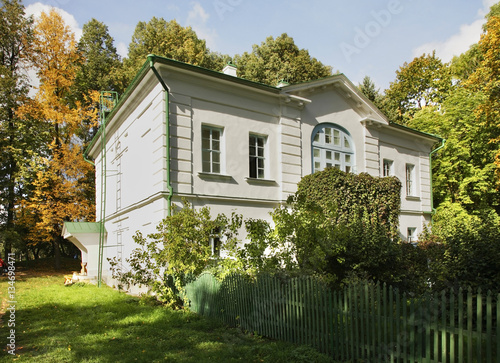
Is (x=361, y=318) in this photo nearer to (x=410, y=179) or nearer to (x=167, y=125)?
(x=167, y=125)

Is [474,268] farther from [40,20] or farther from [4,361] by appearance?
[40,20]

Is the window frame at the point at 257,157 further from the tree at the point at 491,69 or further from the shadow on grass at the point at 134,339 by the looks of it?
the tree at the point at 491,69

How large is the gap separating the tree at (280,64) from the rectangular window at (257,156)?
20.0 meters

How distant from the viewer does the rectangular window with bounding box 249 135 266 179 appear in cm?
1367

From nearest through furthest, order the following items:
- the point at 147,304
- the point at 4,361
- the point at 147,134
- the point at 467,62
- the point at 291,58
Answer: the point at 4,361 < the point at 147,304 < the point at 147,134 < the point at 467,62 < the point at 291,58

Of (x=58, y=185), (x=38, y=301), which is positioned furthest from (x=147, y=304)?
(x=58, y=185)

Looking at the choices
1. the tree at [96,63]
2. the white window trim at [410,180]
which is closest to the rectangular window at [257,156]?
the white window trim at [410,180]

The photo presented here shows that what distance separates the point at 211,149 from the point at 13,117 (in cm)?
2007

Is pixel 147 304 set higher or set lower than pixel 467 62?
lower

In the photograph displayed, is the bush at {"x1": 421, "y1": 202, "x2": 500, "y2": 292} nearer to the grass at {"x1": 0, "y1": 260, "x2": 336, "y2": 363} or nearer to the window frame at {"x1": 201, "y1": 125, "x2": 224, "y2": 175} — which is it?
the grass at {"x1": 0, "y1": 260, "x2": 336, "y2": 363}

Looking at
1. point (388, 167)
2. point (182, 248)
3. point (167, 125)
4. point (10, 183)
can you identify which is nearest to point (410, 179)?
point (388, 167)

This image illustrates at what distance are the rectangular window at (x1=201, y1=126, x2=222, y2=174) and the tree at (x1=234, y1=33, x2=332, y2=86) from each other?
69.9 ft

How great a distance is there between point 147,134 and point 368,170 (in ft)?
34.6

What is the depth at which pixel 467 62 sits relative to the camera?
32344 millimetres
